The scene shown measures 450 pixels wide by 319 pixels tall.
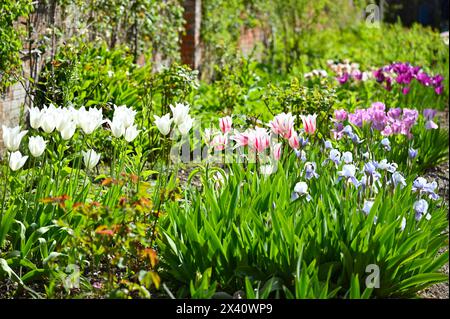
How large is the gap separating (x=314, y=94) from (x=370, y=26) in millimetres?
11158

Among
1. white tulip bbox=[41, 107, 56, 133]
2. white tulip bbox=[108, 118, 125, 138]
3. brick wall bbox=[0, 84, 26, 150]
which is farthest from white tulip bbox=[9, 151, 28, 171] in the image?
brick wall bbox=[0, 84, 26, 150]

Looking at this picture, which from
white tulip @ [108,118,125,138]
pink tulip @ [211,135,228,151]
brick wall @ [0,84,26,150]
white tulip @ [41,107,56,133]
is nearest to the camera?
white tulip @ [41,107,56,133]

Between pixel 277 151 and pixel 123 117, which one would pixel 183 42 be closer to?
pixel 277 151

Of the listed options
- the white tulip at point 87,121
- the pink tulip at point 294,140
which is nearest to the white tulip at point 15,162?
the white tulip at point 87,121

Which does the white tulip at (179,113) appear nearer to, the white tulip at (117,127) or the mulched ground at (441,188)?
the white tulip at (117,127)

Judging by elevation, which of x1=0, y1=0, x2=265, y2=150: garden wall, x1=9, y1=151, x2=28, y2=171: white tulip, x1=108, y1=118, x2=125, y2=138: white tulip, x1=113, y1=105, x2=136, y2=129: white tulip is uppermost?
x1=0, y1=0, x2=265, y2=150: garden wall

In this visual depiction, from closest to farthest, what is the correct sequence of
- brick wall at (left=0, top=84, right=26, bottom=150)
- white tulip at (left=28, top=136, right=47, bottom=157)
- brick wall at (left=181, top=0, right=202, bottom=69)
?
white tulip at (left=28, top=136, right=47, bottom=157)
brick wall at (left=0, top=84, right=26, bottom=150)
brick wall at (left=181, top=0, right=202, bottom=69)

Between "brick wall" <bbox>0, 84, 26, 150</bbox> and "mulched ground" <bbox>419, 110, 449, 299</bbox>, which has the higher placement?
"brick wall" <bbox>0, 84, 26, 150</bbox>

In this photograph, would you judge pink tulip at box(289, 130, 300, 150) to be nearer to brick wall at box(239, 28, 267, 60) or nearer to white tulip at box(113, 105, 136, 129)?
white tulip at box(113, 105, 136, 129)

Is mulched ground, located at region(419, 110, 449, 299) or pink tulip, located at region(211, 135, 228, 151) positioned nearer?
mulched ground, located at region(419, 110, 449, 299)

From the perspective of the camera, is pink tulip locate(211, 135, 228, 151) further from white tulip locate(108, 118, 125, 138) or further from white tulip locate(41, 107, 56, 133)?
white tulip locate(41, 107, 56, 133)
